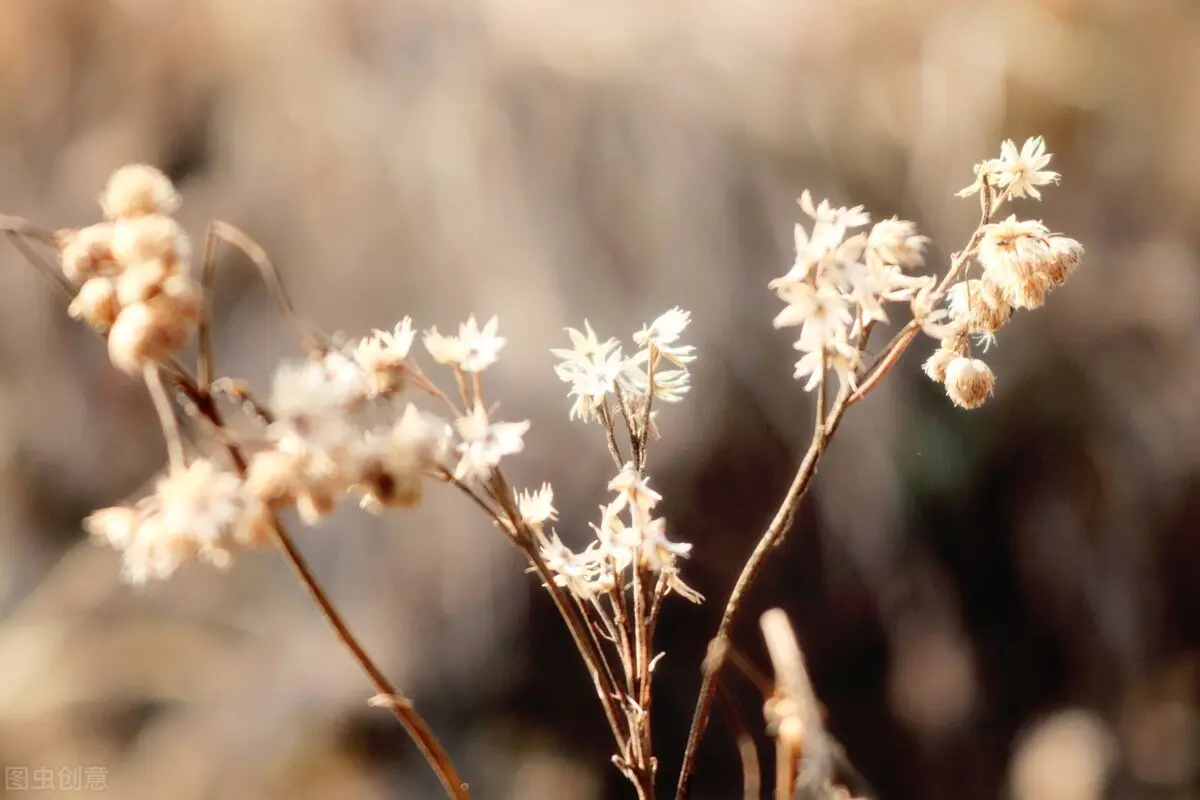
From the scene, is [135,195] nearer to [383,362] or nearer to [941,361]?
[383,362]

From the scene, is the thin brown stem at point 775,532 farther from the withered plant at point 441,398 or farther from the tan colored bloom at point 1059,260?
the tan colored bloom at point 1059,260

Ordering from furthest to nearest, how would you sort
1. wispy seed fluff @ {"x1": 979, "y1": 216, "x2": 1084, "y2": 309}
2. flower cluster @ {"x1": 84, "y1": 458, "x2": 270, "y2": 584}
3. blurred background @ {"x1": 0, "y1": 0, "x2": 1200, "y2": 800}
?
blurred background @ {"x1": 0, "y1": 0, "x2": 1200, "y2": 800} → wispy seed fluff @ {"x1": 979, "y1": 216, "x2": 1084, "y2": 309} → flower cluster @ {"x1": 84, "y1": 458, "x2": 270, "y2": 584}

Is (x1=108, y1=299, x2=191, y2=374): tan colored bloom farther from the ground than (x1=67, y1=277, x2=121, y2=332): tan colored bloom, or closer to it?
closer to it

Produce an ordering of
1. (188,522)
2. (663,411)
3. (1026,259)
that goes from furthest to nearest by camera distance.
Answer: (663,411), (1026,259), (188,522)

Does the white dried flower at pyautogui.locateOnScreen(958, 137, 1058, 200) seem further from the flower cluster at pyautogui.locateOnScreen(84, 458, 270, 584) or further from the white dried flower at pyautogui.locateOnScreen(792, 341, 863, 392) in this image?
the flower cluster at pyautogui.locateOnScreen(84, 458, 270, 584)

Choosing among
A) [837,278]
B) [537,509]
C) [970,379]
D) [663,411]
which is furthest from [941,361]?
[663,411]

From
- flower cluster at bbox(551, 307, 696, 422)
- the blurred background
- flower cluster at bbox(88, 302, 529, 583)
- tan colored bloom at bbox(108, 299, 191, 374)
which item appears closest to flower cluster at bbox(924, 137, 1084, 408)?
flower cluster at bbox(551, 307, 696, 422)

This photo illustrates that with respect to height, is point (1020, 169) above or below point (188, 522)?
above
